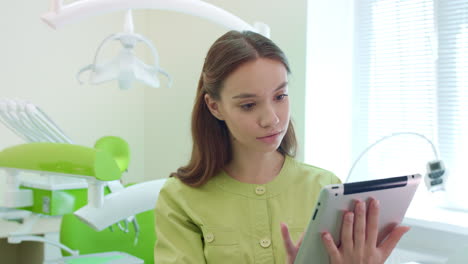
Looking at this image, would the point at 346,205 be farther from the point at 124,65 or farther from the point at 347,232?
the point at 124,65

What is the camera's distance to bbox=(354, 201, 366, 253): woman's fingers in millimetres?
908

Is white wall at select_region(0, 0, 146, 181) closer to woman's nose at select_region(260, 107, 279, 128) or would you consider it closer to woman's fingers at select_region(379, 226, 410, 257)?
woman's nose at select_region(260, 107, 279, 128)

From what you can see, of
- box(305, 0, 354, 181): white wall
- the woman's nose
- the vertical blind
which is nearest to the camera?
the woman's nose

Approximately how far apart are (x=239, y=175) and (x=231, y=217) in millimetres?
116

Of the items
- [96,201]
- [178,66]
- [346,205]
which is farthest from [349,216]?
[178,66]

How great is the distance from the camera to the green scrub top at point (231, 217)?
1184 mm

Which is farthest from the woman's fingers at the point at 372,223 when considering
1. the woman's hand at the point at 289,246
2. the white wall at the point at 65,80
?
the white wall at the point at 65,80

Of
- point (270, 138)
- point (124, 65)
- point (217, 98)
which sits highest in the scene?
point (124, 65)

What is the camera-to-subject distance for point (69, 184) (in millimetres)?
2045

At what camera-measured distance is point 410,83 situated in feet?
7.82

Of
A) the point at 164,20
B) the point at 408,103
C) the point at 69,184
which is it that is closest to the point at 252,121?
the point at 69,184

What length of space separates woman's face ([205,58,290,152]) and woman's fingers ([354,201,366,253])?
286 mm

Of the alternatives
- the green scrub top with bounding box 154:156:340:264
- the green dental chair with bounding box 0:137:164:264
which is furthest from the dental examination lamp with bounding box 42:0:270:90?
the green scrub top with bounding box 154:156:340:264

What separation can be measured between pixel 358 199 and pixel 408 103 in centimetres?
163
